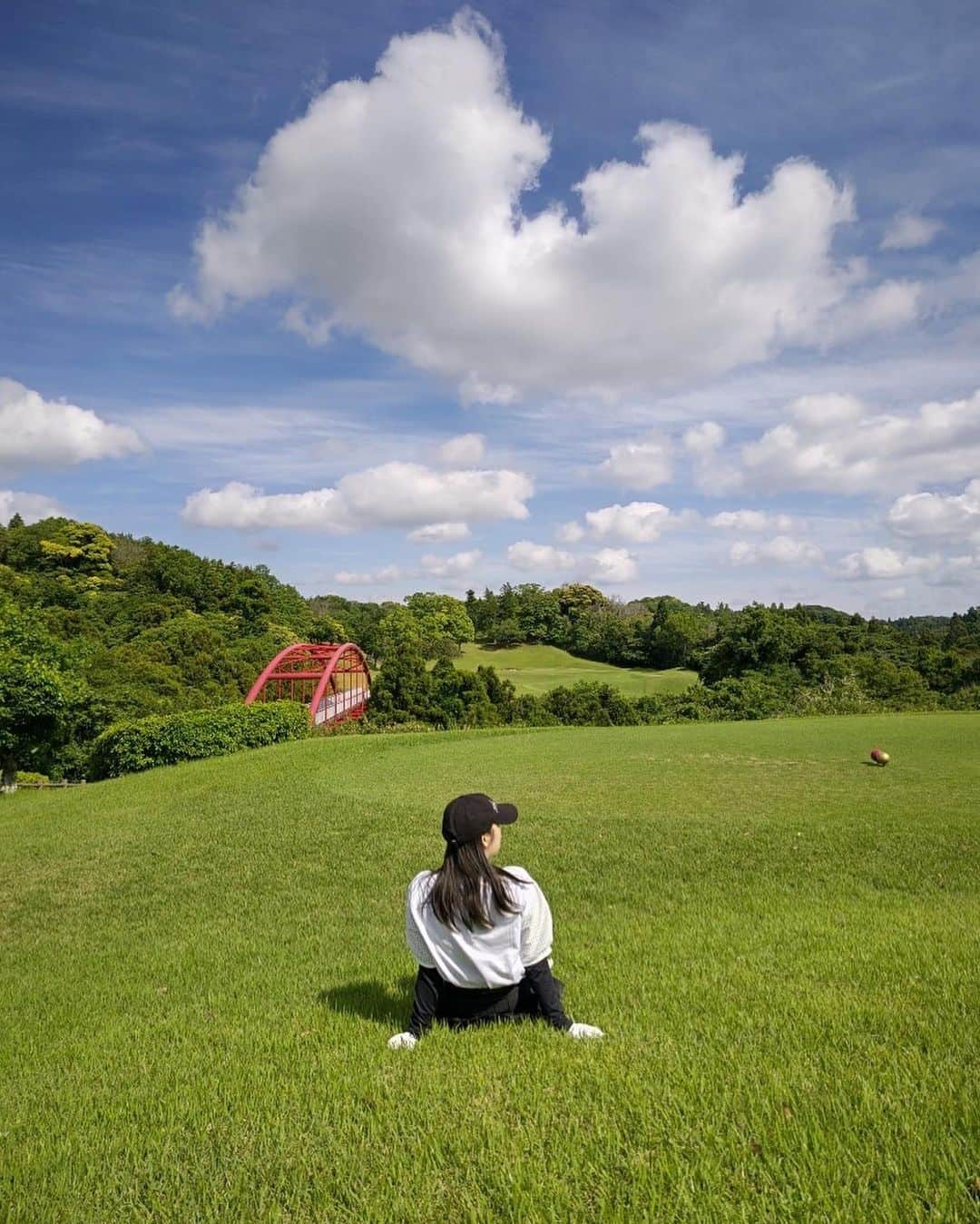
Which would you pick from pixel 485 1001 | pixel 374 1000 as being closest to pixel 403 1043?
pixel 485 1001

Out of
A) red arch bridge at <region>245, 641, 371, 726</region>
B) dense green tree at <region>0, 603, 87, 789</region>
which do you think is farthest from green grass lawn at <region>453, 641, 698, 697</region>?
dense green tree at <region>0, 603, 87, 789</region>

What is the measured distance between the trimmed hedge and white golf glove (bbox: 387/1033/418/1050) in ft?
74.0

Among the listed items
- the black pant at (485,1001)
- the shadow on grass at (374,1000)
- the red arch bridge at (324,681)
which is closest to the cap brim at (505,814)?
the black pant at (485,1001)

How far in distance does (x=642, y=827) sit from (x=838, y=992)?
692 cm

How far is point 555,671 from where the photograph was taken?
8300 centimetres

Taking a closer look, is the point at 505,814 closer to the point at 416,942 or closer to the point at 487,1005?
the point at 416,942

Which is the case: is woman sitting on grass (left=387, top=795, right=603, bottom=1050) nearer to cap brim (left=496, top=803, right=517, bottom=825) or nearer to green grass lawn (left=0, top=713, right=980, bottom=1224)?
cap brim (left=496, top=803, right=517, bottom=825)

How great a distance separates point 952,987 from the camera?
4391 millimetres

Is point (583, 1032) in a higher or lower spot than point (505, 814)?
lower

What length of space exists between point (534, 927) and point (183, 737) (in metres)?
23.1

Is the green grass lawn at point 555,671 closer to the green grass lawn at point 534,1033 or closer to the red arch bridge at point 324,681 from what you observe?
the red arch bridge at point 324,681

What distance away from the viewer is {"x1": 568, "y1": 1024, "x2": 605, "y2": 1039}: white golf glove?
386cm

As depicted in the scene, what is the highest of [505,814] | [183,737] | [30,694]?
[505,814]

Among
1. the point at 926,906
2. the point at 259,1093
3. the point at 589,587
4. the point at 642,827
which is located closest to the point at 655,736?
the point at 642,827
